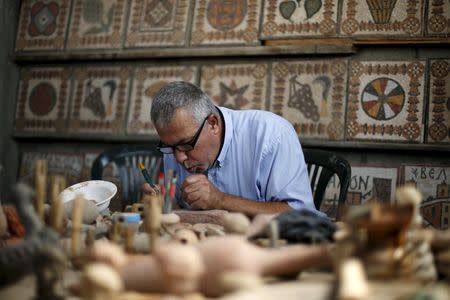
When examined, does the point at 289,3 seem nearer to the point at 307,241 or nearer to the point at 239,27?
the point at 239,27

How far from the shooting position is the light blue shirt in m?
2.55

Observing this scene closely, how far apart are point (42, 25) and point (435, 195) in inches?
119

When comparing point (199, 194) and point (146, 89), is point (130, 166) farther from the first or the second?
point (199, 194)

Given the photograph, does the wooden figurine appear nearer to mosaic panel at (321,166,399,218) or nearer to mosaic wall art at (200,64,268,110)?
mosaic panel at (321,166,399,218)

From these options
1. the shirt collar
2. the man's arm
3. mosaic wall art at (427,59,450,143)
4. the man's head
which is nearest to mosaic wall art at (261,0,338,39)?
mosaic wall art at (427,59,450,143)

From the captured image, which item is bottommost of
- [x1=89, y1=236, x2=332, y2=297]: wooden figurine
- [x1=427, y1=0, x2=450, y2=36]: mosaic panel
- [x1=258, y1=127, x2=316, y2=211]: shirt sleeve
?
[x1=89, y1=236, x2=332, y2=297]: wooden figurine

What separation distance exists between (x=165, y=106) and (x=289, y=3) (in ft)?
5.23

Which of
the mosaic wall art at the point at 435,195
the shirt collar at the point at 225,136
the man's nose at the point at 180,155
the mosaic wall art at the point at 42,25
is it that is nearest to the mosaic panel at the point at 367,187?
the mosaic wall art at the point at 435,195

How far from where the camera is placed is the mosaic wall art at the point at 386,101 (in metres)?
3.25

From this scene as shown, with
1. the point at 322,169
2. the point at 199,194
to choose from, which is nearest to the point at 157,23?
the point at 322,169

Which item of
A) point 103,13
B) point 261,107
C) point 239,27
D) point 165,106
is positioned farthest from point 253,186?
point 103,13

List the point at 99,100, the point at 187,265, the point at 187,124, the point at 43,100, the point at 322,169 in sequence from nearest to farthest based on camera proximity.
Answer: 1. the point at 187,265
2. the point at 187,124
3. the point at 322,169
4. the point at 99,100
5. the point at 43,100

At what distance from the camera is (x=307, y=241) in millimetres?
1202

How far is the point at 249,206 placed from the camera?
232 cm
